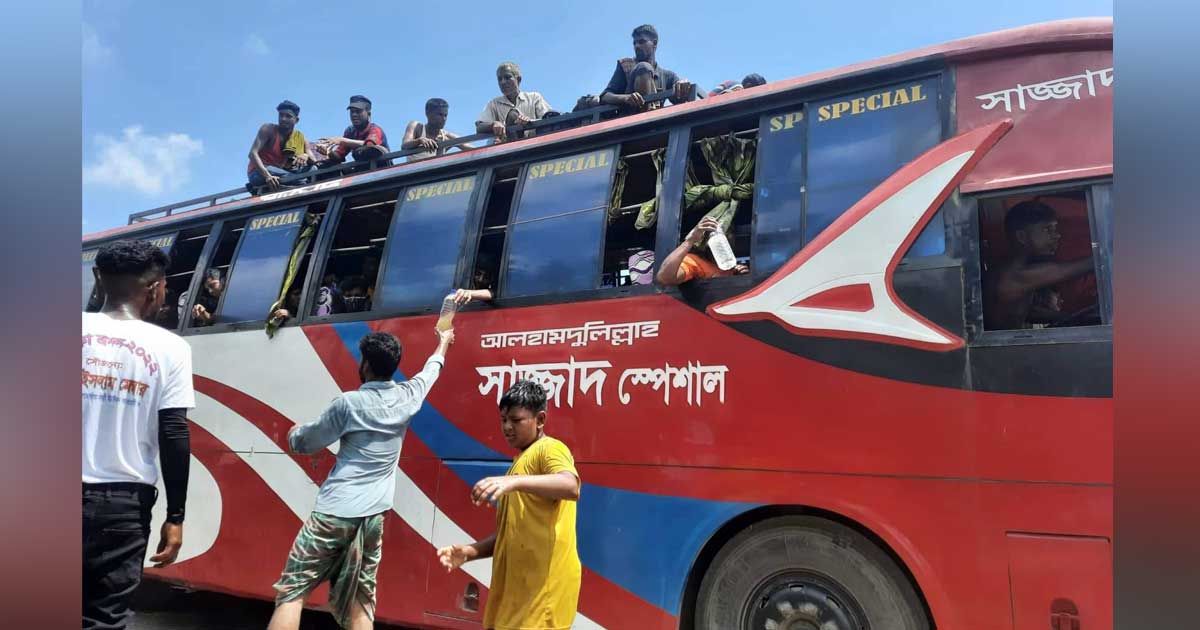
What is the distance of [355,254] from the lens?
18.5ft

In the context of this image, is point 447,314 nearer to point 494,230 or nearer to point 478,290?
point 478,290

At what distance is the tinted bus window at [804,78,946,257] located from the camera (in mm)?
3482

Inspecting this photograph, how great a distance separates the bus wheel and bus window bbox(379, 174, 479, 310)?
2.44 m

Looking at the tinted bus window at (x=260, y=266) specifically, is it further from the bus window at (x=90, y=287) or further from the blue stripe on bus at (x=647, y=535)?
the blue stripe on bus at (x=647, y=535)

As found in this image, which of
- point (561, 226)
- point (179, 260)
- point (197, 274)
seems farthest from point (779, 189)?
point (179, 260)

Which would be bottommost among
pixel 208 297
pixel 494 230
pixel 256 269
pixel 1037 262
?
pixel 1037 262

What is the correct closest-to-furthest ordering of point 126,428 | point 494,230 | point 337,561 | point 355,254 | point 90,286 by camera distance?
point 126,428 < point 337,561 < point 494,230 < point 355,254 < point 90,286

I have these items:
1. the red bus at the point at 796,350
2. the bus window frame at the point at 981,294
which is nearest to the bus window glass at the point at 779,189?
the red bus at the point at 796,350

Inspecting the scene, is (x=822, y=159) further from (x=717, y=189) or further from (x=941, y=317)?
(x=941, y=317)

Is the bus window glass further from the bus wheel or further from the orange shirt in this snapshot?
the bus wheel

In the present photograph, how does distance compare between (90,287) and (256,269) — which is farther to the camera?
(90,287)

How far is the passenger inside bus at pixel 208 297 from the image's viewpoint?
6047mm

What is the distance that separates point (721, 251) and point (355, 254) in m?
3.14

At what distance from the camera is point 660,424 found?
3.79 metres
